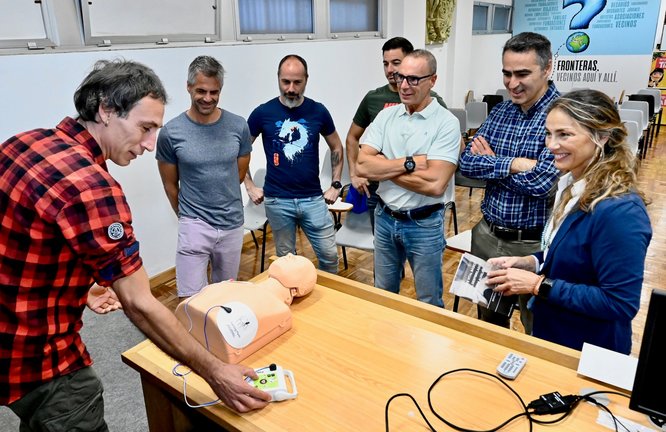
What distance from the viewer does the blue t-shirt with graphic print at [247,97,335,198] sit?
2.81 meters

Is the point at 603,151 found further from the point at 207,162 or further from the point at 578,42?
the point at 578,42

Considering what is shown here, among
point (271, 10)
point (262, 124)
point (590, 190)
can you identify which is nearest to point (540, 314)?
point (590, 190)

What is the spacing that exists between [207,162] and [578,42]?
7905 mm

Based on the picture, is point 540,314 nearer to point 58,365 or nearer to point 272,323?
point 272,323

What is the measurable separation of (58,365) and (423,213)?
156 centimetres

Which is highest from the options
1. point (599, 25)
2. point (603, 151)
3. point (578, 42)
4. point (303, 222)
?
point (599, 25)

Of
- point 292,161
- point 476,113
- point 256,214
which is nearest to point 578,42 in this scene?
point 476,113

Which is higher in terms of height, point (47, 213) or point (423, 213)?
point (47, 213)

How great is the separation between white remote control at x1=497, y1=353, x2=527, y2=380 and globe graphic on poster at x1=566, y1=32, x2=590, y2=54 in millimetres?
8348

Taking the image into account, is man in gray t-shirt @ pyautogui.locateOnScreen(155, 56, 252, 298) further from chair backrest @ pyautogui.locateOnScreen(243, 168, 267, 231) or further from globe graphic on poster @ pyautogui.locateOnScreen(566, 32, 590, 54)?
globe graphic on poster @ pyautogui.locateOnScreen(566, 32, 590, 54)

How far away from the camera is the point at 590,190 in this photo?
1.41 metres

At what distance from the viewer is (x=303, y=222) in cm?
289

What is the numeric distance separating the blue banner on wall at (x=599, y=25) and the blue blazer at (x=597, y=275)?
7.95m

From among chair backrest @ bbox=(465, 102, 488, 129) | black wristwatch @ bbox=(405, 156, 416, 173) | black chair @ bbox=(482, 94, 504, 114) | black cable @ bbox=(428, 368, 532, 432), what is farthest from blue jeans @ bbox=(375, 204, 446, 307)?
black chair @ bbox=(482, 94, 504, 114)
